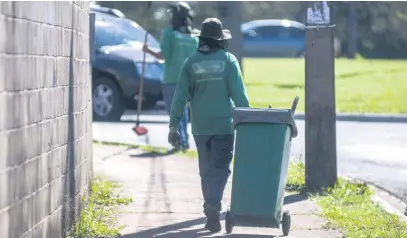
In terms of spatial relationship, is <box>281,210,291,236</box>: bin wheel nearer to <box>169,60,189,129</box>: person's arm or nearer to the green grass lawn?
<box>169,60,189,129</box>: person's arm

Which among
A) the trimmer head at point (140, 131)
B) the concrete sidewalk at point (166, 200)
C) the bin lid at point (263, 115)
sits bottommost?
the concrete sidewalk at point (166, 200)

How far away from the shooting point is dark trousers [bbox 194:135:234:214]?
27.3 feet

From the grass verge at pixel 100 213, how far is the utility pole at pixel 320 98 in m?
1.86

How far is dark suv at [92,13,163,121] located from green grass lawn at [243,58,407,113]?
312 cm

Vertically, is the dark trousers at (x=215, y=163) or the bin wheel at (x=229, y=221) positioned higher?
the dark trousers at (x=215, y=163)

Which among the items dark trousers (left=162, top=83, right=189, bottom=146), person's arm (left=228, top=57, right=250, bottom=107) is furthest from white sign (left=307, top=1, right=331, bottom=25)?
dark trousers (left=162, top=83, right=189, bottom=146)

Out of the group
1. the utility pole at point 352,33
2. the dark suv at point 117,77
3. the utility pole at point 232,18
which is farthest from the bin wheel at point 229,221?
the utility pole at point 352,33

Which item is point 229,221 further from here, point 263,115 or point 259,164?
point 263,115

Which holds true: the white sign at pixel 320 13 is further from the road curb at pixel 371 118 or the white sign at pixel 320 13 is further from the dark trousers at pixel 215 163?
the road curb at pixel 371 118

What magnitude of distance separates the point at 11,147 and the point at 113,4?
25480mm

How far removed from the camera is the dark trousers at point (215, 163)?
27.3 ft

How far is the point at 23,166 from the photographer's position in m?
6.10

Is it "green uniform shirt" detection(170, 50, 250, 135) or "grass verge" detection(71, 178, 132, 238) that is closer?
"grass verge" detection(71, 178, 132, 238)

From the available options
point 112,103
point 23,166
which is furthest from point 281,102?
point 23,166
